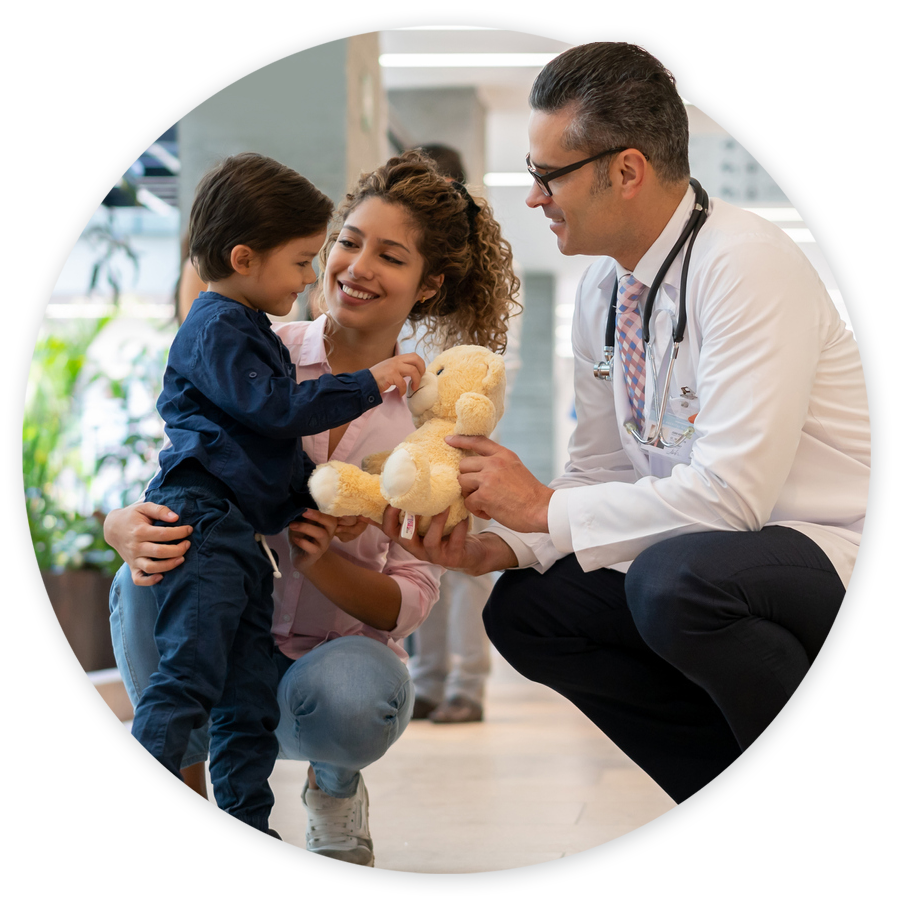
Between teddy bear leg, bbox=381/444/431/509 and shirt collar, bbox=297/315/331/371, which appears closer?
teddy bear leg, bbox=381/444/431/509

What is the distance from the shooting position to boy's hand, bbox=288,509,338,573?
1490 millimetres

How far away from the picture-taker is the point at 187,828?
1645 mm

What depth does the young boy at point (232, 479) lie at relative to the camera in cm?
137

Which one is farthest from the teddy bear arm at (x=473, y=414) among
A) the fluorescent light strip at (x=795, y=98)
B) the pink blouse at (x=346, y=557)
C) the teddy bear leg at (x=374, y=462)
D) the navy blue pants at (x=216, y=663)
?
the fluorescent light strip at (x=795, y=98)

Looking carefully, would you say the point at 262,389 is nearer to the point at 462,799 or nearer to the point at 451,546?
the point at 451,546

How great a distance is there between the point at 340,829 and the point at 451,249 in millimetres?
926

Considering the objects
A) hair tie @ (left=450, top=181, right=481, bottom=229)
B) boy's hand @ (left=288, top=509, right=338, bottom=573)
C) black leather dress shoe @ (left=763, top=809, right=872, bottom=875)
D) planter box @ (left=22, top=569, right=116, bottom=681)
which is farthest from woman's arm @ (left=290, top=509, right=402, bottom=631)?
planter box @ (left=22, top=569, right=116, bottom=681)

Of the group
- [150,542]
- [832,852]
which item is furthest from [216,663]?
[832,852]

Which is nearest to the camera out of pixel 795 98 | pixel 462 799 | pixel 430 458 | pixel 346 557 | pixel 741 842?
pixel 430 458

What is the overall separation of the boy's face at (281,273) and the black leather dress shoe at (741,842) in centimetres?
98

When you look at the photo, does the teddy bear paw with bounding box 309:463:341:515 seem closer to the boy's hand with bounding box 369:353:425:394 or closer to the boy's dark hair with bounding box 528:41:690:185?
the boy's hand with bounding box 369:353:425:394

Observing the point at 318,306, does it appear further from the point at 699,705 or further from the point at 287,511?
the point at 699,705

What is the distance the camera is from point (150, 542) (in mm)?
1391

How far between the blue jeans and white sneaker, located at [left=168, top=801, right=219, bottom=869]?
4.3 inches
